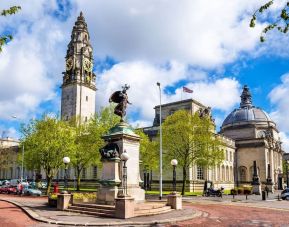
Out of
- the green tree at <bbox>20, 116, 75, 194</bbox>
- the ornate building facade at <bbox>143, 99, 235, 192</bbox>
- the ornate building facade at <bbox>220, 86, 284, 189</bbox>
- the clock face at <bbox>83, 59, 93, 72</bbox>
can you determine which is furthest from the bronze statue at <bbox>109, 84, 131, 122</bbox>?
the clock face at <bbox>83, 59, 93, 72</bbox>

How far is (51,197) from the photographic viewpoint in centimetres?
2456

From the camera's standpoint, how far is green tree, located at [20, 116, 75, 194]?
4166 cm

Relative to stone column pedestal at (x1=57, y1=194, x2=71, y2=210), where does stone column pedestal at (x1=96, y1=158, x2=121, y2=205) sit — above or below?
above

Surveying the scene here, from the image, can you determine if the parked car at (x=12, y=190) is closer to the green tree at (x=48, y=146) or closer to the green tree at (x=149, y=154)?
the green tree at (x=48, y=146)

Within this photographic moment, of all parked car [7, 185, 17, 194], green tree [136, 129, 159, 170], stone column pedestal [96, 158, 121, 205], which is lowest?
parked car [7, 185, 17, 194]

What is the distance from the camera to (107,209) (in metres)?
19.4

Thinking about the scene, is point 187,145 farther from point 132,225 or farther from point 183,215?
point 132,225

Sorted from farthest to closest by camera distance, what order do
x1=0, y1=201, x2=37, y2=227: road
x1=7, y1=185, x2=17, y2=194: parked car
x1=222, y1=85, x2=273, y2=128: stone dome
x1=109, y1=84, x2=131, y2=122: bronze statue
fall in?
1. x1=222, y1=85, x2=273, y2=128: stone dome
2. x1=7, y1=185, x2=17, y2=194: parked car
3. x1=109, y1=84, x2=131, y2=122: bronze statue
4. x1=0, y1=201, x2=37, y2=227: road

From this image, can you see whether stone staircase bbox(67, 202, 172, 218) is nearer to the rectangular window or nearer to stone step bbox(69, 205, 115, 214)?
stone step bbox(69, 205, 115, 214)

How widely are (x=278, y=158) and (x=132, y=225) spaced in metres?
90.5

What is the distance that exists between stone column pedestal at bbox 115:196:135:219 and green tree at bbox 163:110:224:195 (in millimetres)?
26881

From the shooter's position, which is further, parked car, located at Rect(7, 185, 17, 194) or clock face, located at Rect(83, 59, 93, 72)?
clock face, located at Rect(83, 59, 93, 72)

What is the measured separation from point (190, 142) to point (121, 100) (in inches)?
928

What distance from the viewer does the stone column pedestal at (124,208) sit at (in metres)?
17.8
